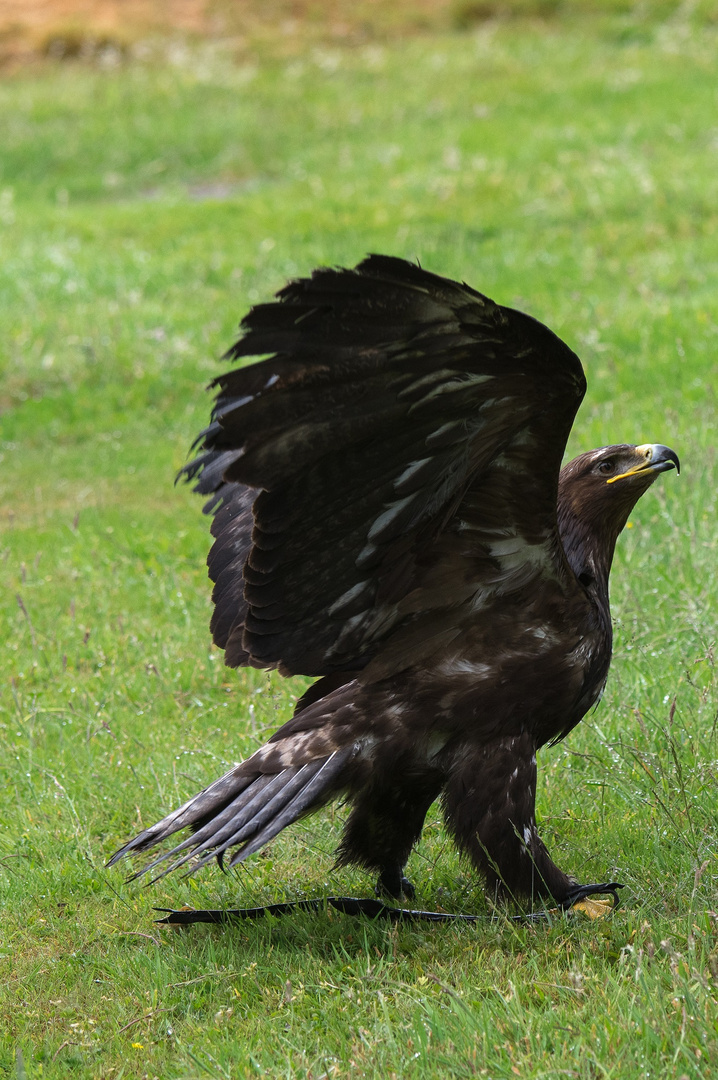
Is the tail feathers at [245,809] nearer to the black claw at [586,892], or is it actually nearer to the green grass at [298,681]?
the green grass at [298,681]

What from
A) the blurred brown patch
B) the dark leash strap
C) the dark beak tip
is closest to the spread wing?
the dark beak tip

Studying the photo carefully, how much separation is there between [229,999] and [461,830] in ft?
2.63

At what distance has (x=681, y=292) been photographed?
411 inches

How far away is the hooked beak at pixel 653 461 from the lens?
13.0 feet

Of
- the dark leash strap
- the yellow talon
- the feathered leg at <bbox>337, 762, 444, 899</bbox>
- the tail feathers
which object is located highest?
the tail feathers

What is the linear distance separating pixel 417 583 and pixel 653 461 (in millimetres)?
823

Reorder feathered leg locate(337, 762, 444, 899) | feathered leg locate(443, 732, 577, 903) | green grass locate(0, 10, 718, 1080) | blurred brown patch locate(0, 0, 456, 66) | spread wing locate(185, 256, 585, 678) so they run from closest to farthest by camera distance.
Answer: spread wing locate(185, 256, 585, 678) < green grass locate(0, 10, 718, 1080) < feathered leg locate(443, 732, 577, 903) < feathered leg locate(337, 762, 444, 899) < blurred brown patch locate(0, 0, 456, 66)

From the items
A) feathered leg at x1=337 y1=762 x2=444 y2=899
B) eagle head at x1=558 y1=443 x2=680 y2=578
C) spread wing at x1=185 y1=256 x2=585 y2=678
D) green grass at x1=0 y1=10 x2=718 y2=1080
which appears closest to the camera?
spread wing at x1=185 y1=256 x2=585 y2=678

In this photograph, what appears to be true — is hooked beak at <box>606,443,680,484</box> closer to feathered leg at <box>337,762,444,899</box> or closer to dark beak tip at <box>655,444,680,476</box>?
dark beak tip at <box>655,444,680,476</box>

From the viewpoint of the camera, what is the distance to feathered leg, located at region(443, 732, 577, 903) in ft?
12.2

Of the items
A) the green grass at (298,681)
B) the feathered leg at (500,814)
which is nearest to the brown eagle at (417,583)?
the feathered leg at (500,814)

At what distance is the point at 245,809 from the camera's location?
3.63 meters

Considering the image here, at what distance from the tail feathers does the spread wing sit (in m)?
0.37

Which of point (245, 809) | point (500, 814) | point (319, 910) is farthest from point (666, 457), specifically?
point (319, 910)
